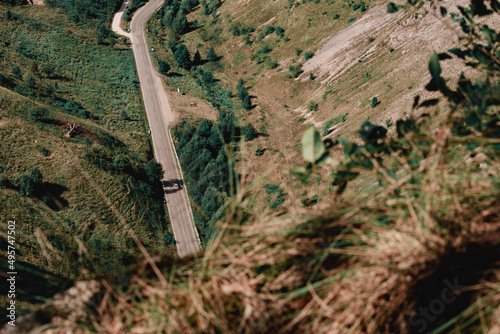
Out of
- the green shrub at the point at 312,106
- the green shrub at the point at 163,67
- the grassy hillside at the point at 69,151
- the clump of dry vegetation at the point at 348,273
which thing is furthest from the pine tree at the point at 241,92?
the clump of dry vegetation at the point at 348,273

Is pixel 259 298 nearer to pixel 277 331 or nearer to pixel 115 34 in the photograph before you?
pixel 277 331

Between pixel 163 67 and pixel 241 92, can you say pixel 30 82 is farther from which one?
pixel 241 92

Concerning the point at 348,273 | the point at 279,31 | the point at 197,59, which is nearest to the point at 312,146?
the point at 348,273

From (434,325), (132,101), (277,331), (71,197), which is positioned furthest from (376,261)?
(132,101)

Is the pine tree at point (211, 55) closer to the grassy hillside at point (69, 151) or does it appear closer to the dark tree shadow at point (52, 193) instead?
the grassy hillside at point (69, 151)

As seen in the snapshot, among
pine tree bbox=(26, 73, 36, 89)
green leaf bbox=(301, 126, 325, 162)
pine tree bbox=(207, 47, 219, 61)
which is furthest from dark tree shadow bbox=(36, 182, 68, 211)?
green leaf bbox=(301, 126, 325, 162)

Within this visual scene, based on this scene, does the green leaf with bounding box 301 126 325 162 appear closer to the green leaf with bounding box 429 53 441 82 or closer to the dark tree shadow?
the green leaf with bounding box 429 53 441 82

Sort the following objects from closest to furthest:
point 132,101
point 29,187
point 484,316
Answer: point 484,316
point 29,187
point 132,101
